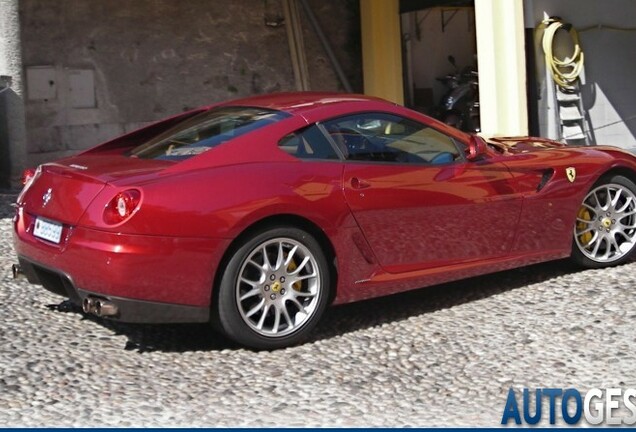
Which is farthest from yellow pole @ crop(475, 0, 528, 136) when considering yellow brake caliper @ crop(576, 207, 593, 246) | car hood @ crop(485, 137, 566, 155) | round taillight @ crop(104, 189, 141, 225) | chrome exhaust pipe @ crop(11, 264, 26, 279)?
round taillight @ crop(104, 189, 141, 225)

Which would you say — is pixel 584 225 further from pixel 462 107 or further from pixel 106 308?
pixel 462 107

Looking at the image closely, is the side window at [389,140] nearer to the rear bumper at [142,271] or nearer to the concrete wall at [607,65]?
the rear bumper at [142,271]

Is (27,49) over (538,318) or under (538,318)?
over

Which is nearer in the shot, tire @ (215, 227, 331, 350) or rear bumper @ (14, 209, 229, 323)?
rear bumper @ (14, 209, 229, 323)

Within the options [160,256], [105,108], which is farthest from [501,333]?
[105,108]

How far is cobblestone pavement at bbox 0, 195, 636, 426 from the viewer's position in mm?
4469

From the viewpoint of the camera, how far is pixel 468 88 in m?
14.7

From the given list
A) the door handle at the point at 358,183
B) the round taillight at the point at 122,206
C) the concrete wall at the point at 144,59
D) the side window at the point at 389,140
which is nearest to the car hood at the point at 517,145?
the side window at the point at 389,140

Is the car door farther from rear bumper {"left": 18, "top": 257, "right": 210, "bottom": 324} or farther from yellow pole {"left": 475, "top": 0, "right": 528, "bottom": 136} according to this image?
yellow pole {"left": 475, "top": 0, "right": 528, "bottom": 136}

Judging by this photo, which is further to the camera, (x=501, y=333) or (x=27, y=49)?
(x=27, y=49)

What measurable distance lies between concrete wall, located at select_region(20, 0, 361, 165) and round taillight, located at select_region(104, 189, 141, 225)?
7489 mm

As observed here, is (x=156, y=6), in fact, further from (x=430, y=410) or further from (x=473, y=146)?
(x=430, y=410)

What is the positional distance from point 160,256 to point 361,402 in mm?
1284

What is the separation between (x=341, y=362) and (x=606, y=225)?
2685 millimetres
